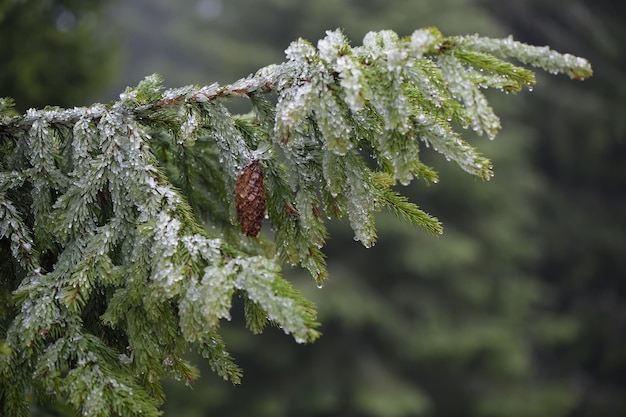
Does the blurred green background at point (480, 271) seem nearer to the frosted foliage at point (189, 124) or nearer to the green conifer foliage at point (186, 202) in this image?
the green conifer foliage at point (186, 202)

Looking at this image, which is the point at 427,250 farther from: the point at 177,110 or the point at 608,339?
the point at 177,110

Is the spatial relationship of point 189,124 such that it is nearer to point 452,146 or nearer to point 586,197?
point 452,146

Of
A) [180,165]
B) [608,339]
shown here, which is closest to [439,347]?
[608,339]

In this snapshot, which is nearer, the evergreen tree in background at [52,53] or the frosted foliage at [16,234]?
the frosted foliage at [16,234]

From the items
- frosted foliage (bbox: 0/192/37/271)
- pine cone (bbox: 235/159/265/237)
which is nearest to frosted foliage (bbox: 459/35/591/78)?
pine cone (bbox: 235/159/265/237)

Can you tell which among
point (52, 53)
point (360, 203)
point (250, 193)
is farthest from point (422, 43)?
point (52, 53)

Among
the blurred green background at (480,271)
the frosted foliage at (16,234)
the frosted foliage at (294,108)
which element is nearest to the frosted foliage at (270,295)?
the frosted foliage at (294,108)

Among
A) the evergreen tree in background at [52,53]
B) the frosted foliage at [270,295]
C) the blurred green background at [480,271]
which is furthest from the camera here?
the blurred green background at [480,271]
